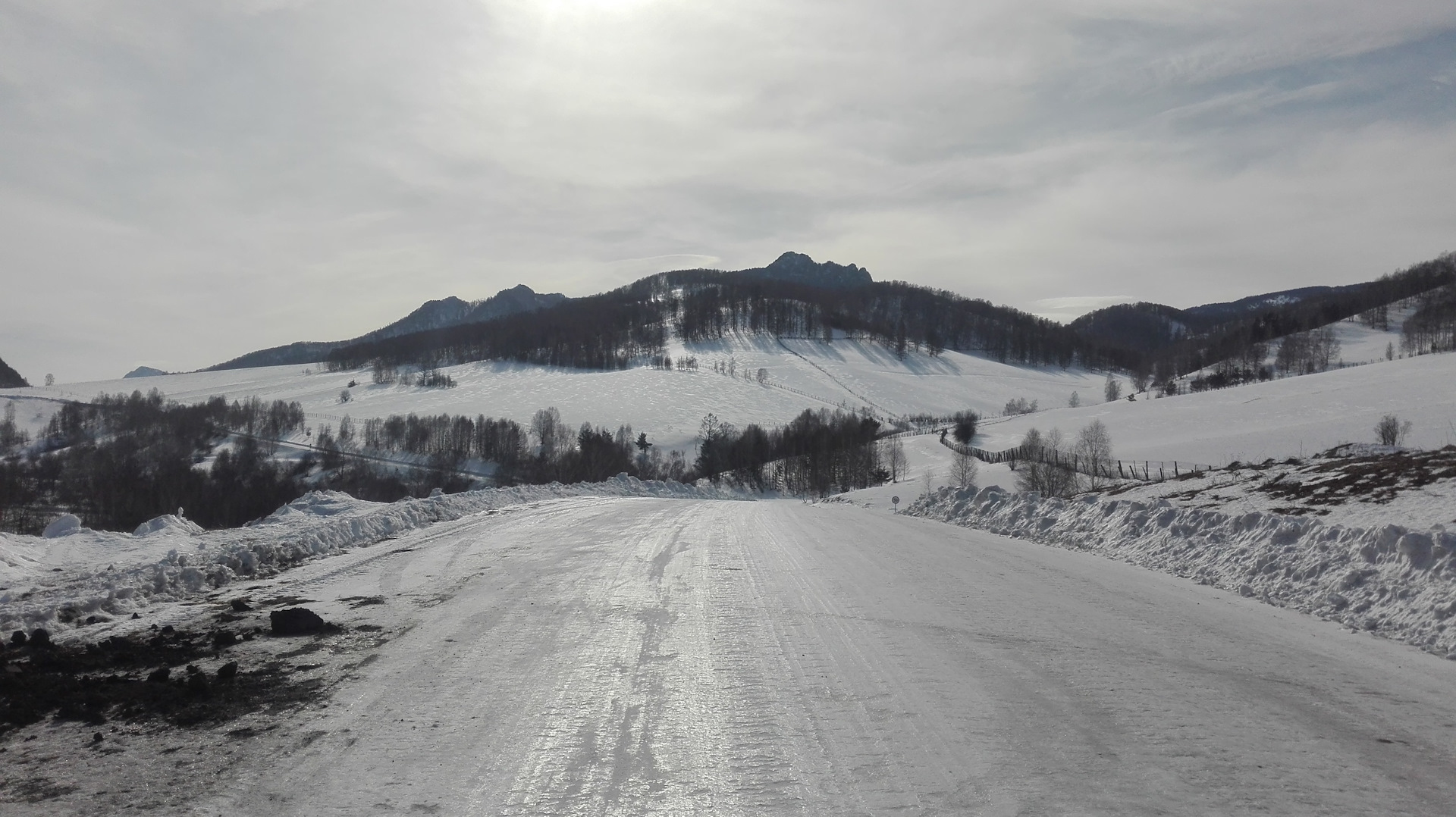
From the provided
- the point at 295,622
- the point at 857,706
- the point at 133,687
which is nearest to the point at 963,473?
the point at 295,622

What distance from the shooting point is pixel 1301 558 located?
1016cm

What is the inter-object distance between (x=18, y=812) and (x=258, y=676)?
2.15m

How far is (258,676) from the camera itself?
6090 millimetres

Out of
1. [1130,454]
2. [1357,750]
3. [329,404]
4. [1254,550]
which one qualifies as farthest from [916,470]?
[329,404]

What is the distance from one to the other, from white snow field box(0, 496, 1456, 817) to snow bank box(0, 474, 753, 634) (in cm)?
72

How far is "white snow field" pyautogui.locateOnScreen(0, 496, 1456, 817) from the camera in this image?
4.17 meters

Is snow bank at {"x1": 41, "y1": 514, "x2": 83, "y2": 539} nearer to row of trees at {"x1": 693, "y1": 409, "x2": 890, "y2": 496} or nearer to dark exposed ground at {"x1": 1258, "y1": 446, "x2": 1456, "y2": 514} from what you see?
dark exposed ground at {"x1": 1258, "y1": 446, "x2": 1456, "y2": 514}

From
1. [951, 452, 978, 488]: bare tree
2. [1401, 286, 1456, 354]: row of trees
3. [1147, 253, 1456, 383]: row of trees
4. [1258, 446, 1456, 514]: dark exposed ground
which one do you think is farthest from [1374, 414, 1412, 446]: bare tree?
[1401, 286, 1456, 354]: row of trees

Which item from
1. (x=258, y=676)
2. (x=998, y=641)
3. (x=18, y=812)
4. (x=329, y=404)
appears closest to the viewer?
(x=18, y=812)

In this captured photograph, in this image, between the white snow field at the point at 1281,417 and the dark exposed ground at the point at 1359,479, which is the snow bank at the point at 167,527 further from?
the white snow field at the point at 1281,417

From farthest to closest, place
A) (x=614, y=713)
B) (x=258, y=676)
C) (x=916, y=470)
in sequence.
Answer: (x=916, y=470)
(x=258, y=676)
(x=614, y=713)

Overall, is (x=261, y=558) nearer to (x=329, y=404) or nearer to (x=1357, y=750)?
(x=1357, y=750)

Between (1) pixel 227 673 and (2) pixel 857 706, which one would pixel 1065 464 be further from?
(1) pixel 227 673

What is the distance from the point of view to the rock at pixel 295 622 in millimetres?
7480
